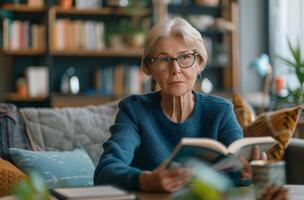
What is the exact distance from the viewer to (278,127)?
9.66 feet

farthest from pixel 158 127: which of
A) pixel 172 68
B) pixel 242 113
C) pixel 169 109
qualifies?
pixel 242 113

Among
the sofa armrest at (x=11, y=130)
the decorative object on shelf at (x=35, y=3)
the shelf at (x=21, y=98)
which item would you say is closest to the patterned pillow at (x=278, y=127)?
the sofa armrest at (x=11, y=130)

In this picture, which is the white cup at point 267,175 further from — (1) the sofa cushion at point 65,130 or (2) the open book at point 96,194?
(1) the sofa cushion at point 65,130

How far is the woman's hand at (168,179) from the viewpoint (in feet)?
5.23

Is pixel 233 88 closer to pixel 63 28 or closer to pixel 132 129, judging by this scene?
pixel 63 28

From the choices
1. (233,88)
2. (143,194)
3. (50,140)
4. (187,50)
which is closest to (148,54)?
(187,50)

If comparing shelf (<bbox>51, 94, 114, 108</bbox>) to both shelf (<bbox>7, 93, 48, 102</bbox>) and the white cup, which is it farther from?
the white cup

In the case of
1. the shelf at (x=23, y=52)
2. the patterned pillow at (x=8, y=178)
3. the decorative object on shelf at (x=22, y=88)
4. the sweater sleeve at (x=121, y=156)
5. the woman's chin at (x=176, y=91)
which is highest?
the woman's chin at (x=176, y=91)

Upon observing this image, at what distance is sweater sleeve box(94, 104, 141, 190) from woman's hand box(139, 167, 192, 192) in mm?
98

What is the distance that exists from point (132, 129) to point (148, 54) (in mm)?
256

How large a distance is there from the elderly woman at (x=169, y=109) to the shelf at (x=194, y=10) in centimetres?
476

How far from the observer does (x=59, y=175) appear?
9.12ft

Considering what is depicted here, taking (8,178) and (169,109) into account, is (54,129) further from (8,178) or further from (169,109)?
(169,109)

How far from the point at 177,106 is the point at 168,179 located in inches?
25.9
